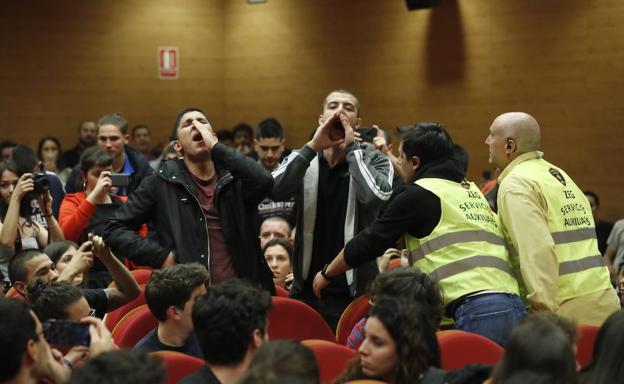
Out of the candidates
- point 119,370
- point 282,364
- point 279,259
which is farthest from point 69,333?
point 279,259

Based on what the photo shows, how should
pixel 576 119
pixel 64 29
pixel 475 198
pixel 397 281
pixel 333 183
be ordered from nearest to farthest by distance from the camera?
pixel 397 281, pixel 475 198, pixel 333 183, pixel 576 119, pixel 64 29

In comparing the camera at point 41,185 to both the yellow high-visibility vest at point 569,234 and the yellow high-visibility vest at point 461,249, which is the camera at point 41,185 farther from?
the yellow high-visibility vest at point 569,234

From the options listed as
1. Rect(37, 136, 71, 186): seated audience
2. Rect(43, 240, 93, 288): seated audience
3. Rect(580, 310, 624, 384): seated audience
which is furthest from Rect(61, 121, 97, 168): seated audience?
Rect(580, 310, 624, 384): seated audience

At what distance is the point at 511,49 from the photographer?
984 cm

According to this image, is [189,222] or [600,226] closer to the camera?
[189,222]

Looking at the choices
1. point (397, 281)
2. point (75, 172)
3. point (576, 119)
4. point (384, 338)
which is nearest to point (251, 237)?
point (397, 281)

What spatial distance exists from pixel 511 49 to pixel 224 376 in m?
7.54

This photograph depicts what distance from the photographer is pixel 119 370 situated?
247 centimetres

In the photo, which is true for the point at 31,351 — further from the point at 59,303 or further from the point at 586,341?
the point at 586,341

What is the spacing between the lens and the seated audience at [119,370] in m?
2.44

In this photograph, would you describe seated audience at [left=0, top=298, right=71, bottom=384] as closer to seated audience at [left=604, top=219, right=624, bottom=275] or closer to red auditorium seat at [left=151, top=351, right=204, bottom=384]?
red auditorium seat at [left=151, top=351, right=204, bottom=384]

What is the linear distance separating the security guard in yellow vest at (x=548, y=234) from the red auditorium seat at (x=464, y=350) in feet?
1.54

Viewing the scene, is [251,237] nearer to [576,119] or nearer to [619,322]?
[619,322]

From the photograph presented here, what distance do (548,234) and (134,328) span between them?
6.02 ft
